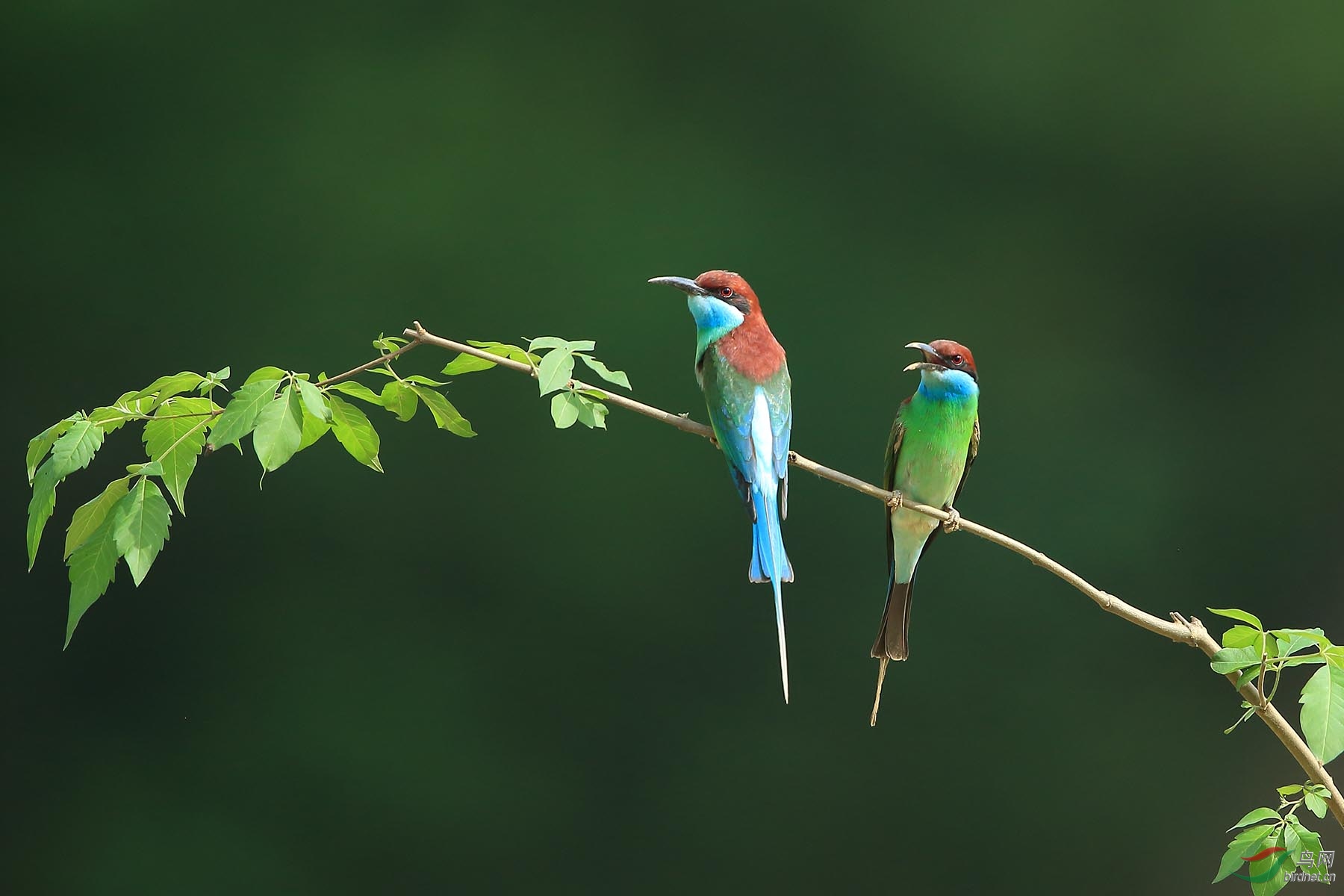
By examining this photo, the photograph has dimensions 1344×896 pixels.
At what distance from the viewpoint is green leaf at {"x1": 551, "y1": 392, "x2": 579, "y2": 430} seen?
98 centimetres

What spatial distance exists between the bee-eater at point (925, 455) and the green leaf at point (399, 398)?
779 mm

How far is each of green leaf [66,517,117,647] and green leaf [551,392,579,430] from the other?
1.12 ft

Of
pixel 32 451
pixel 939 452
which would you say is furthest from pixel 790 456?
pixel 32 451

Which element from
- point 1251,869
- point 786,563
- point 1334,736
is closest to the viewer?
point 1334,736

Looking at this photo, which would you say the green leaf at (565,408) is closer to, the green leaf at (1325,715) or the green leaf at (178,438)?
the green leaf at (178,438)

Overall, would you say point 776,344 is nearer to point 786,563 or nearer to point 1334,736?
point 786,563

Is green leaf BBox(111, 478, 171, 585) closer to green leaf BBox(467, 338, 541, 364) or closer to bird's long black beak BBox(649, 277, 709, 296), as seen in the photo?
green leaf BBox(467, 338, 541, 364)

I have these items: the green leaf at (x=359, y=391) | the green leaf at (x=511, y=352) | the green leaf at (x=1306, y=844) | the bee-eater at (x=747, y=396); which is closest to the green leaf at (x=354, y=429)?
the green leaf at (x=359, y=391)

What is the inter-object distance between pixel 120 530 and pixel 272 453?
11cm

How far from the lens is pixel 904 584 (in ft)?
5.34

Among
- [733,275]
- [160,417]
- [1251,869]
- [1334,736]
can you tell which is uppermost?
[733,275]

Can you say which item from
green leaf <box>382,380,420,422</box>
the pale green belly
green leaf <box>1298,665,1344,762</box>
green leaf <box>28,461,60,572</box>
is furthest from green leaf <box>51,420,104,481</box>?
the pale green belly

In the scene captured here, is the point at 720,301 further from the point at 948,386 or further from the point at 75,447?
the point at 75,447

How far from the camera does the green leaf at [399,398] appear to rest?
97 cm
